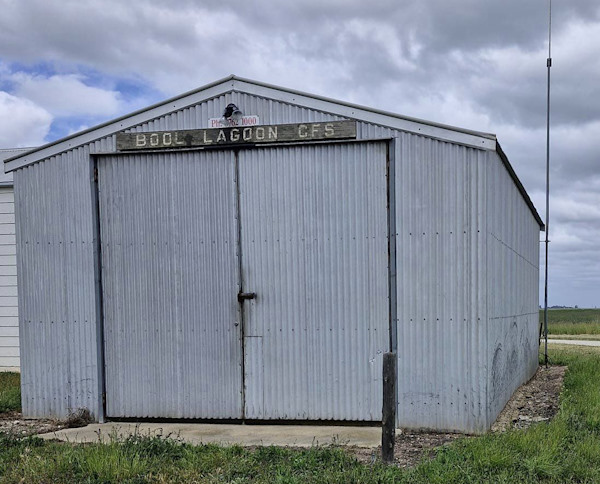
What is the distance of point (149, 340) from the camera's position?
957cm

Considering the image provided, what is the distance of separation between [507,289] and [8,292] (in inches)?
419

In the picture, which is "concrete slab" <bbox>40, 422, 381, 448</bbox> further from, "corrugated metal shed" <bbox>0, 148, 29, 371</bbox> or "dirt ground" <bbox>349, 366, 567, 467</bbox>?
"corrugated metal shed" <bbox>0, 148, 29, 371</bbox>

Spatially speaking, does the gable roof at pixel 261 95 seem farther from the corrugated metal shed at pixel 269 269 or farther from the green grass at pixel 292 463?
the green grass at pixel 292 463

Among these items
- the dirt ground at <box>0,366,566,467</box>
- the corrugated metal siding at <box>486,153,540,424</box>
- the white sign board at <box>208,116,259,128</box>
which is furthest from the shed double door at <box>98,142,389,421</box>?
the corrugated metal siding at <box>486,153,540,424</box>

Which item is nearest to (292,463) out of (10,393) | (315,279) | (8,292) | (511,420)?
(315,279)

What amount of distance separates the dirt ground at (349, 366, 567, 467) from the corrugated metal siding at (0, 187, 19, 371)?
990cm

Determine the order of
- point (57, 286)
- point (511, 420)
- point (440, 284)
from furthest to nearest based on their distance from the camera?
point (57, 286) → point (511, 420) → point (440, 284)

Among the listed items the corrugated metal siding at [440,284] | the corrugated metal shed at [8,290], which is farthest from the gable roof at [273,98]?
the corrugated metal shed at [8,290]

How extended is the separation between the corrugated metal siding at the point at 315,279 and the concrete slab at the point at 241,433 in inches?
11.9

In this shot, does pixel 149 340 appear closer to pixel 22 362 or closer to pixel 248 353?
pixel 248 353

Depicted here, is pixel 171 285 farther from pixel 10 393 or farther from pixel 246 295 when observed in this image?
pixel 10 393

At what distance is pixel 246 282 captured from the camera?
933cm

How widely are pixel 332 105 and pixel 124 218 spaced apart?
11.0 ft

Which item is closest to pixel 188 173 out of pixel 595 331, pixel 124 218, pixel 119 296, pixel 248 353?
→ pixel 124 218
